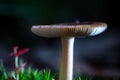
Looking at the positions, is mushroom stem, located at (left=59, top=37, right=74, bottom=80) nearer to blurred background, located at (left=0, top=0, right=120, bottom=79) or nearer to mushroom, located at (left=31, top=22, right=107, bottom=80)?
mushroom, located at (left=31, top=22, right=107, bottom=80)

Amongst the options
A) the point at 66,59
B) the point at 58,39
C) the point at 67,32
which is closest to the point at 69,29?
the point at 67,32

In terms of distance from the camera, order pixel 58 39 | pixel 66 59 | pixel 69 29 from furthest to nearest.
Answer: pixel 58 39 < pixel 66 59 < pixel 69 29

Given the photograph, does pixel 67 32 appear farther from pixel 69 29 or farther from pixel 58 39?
pixel 58 39

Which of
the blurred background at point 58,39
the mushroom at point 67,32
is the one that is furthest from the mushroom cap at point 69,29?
the blurred background at point 58,39

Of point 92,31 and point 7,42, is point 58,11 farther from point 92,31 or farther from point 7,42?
point 92,31

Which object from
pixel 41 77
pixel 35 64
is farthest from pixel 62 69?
pixel 35 64

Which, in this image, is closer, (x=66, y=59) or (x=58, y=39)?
(x=66, y=59)
